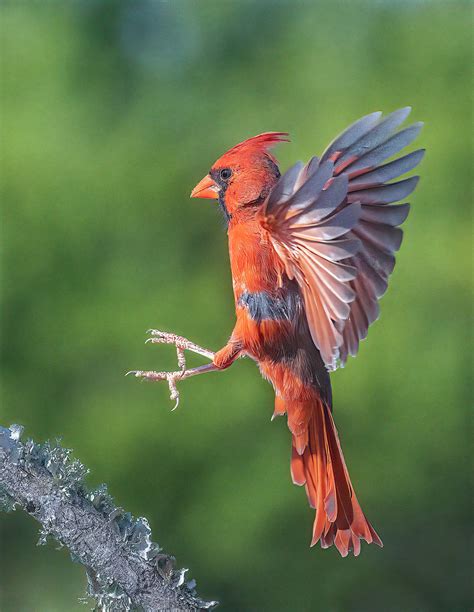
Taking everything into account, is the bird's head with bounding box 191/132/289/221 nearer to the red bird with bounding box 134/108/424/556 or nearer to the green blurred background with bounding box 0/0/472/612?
the red bird with bounding box 134/108/424/556

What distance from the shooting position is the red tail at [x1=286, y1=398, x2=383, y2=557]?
4.37ft

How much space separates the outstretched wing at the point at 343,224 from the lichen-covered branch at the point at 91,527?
1.09ft

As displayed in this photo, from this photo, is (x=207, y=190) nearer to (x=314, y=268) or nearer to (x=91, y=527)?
(x=314, y=268)

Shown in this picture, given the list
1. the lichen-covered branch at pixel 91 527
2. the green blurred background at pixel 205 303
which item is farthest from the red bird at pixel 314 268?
the green blurred background at pixel 205 303

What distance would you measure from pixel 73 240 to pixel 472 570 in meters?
1.71

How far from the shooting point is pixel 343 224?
42.2 inches

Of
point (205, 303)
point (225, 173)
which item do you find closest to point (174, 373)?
point (225, 173)

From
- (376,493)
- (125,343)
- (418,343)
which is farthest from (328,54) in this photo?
(376,493)

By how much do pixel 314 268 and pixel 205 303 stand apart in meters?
1.49

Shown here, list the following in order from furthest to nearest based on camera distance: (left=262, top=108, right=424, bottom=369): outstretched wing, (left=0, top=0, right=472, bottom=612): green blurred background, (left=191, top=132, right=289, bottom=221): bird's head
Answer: (left=0, top=0, right=472, bottom=612): green blurred background → (left=191, top=132, right=289, bottom=221): bird's head → (left=262, top=108, right=424, bottom=369): outstretched wing

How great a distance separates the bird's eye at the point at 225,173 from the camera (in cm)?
130

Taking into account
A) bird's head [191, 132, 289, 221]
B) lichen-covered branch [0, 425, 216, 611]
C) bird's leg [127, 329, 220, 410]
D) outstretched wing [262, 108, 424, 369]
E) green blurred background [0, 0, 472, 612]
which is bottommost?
lichen-covered branch [0, 425, 216, 611]

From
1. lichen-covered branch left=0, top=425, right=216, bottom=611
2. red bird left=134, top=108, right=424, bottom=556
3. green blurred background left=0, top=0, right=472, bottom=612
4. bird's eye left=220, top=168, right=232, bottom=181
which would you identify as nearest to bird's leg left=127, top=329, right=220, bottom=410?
red bird left=134, top=108, right=424, bottom=556

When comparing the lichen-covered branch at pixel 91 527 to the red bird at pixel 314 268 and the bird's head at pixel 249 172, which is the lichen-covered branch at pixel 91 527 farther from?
the bird's head at pixel 249 172
